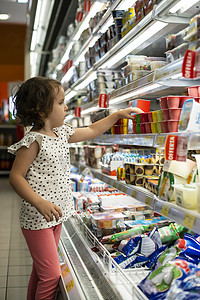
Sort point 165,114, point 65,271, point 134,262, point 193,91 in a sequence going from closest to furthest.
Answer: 1. point 193,91
2. point 165,114
3. point 134,262
4. point 65,271

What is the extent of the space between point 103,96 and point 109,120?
53 cm

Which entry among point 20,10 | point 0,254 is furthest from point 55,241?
point 20,10

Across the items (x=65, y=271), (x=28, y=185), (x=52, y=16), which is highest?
(x=52, y=16)

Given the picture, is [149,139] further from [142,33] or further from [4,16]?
[4,16]

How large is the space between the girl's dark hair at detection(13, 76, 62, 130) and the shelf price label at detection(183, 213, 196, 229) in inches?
38.0

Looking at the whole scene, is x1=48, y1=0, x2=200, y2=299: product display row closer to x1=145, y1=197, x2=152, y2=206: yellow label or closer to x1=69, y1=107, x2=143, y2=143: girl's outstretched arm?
x1=145, y1=197, x2=152, y2=206: yellow label

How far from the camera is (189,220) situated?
132 centimetres

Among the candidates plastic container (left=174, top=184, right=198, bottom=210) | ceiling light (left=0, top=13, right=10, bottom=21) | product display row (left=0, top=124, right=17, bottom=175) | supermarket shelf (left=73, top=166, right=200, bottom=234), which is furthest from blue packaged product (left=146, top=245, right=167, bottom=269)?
ceiling light (left=0, top=13, right=10, bottom=21)

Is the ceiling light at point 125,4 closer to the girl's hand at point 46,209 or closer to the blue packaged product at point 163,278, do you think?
the girl's hand at point 46,209

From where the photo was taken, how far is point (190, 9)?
191 cm

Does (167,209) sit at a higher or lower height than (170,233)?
higher

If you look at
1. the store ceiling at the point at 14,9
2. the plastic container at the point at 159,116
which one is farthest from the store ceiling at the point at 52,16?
the plastic container at the point at 159,116

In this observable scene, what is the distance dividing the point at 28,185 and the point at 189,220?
834mm

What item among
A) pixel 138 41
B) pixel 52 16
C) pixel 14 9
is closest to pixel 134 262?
pixel 138 41
